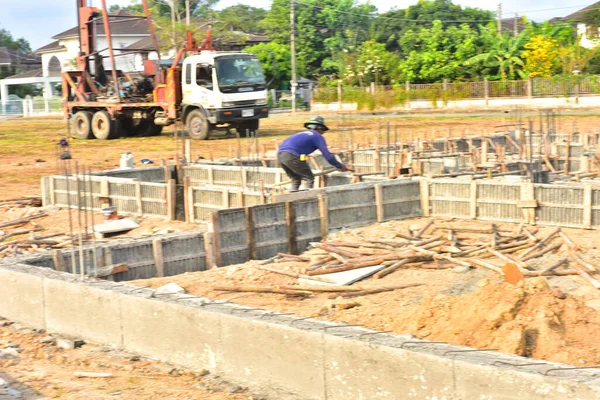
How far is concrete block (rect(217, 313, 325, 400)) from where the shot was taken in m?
6.04

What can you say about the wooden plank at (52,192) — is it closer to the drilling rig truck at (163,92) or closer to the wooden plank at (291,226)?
the wooden plank at (291,226)

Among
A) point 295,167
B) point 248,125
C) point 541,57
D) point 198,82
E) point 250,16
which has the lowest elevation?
point 248,125

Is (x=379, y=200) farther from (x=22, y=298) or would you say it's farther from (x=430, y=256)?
(x=22, y=298)

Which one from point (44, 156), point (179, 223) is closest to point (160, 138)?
point (44, 156)

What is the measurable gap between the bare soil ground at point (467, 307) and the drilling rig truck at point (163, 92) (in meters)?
16.7

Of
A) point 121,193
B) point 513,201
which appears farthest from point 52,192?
point 513,201

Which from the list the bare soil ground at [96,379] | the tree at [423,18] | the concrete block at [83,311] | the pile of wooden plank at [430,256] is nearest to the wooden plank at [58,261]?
the concrete block at [83,311]

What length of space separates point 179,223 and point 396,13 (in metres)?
58.7

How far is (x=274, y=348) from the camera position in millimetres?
6289

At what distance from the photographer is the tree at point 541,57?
42781 millimetres

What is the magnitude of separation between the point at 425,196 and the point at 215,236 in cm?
385

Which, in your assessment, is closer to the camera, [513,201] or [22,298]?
[22,298]

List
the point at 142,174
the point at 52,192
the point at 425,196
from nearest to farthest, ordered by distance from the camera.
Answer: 1. the point at 425,196
2. the point at 52,192
3. the point at 142,174

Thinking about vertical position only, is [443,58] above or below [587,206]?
above
